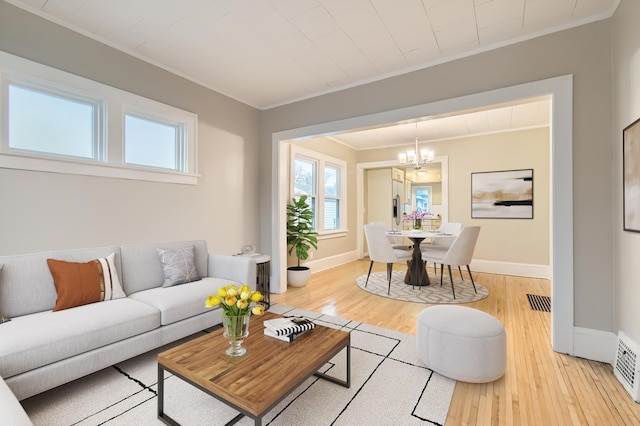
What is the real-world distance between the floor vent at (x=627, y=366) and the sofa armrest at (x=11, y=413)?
2999mm

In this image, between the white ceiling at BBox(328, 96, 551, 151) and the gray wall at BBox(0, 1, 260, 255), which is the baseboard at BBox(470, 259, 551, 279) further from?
the gray wall at BBox(0, 1, 260, 255)

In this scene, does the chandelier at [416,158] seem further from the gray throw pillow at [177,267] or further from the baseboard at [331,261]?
the gray throw pillow at [177,267]

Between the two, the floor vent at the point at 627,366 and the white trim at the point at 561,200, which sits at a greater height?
the white trim at the point at 561,200

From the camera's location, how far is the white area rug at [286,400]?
1.56 m

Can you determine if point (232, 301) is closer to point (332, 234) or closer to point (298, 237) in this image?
point (298, 237)

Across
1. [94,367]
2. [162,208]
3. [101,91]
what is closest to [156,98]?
[101,91]

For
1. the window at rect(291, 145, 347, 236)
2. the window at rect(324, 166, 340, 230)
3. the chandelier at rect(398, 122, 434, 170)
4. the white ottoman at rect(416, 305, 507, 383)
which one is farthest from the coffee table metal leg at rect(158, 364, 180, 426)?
the chandelier at rect(398, 122, 434, 170)

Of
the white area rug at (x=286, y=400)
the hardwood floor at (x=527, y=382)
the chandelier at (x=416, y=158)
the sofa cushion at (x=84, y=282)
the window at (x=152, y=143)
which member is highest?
the chandelier at (x=416, y=158)

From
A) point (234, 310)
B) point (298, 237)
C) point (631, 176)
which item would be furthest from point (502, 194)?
point (234, 310)

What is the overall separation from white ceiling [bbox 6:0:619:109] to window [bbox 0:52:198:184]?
48 centimetres

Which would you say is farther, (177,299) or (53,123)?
(53,123)

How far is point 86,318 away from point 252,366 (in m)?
1.23

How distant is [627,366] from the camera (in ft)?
6.20

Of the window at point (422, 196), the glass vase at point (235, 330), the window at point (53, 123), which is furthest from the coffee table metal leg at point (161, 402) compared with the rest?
the window at point (422, 196)
